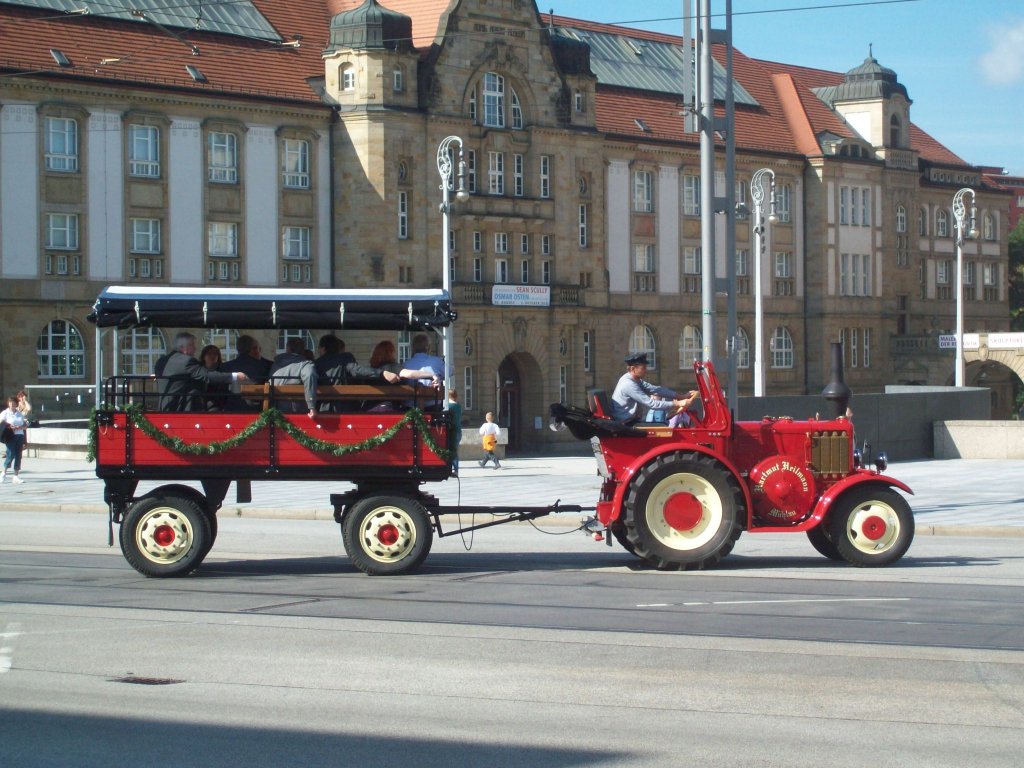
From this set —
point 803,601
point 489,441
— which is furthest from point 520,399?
point 803,601

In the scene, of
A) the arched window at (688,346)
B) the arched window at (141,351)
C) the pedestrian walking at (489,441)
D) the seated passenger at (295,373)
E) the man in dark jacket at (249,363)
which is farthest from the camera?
the arched window at (688,346)

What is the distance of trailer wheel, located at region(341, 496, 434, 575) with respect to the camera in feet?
51.1

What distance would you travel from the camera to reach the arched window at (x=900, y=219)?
276ft

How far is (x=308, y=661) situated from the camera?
1105cm

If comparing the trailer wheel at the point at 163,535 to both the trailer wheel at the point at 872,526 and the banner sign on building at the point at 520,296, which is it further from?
the banner sign on building at the point at 520,296

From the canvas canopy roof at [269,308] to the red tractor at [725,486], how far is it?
6.11 feet

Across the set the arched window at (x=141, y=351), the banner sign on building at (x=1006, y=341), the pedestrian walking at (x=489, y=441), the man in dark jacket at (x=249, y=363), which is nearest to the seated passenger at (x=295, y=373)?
the man in dark jacket at (x=249, y=363)

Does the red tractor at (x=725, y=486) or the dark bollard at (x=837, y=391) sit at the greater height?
the dark bollard at (x=837, y=391)

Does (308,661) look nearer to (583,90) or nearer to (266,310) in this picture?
(266,310)

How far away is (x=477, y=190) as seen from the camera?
6594cm

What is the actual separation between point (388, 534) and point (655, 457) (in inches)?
107

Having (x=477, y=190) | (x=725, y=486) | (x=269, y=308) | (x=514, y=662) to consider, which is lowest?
(x=514, y=662)

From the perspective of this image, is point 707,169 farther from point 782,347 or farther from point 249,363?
point 782,347

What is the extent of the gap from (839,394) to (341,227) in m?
44.5
